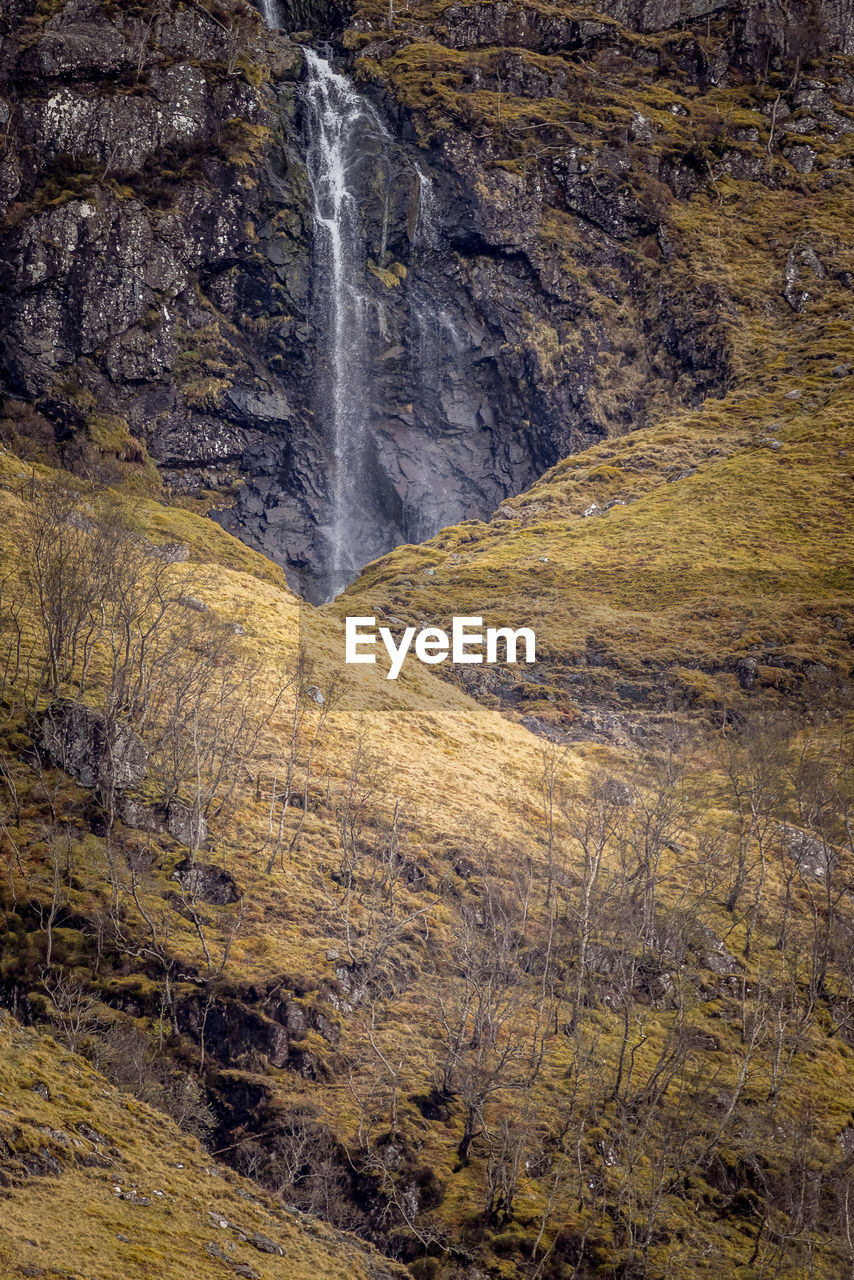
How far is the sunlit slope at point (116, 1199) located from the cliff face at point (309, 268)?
7686 centimetres

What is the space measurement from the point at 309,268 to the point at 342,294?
16.0 ft

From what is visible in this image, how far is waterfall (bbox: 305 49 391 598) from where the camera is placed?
114062mm

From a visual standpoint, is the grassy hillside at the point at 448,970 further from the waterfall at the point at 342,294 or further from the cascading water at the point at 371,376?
the waterfall at the point at 342,294

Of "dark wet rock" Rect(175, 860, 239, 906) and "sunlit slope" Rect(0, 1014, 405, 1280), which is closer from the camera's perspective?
"sunlit slope" Rect(0, 1014, 405, 1280)

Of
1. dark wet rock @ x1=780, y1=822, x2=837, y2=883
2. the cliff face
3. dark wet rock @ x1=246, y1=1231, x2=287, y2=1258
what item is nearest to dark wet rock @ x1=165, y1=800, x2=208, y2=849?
dark wet rock @ x1=246, y1=1231, x2=287, y2=1258

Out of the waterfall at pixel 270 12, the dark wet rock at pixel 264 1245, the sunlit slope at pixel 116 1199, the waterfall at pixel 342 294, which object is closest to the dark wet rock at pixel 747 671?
the waterfall at pixel 342 294

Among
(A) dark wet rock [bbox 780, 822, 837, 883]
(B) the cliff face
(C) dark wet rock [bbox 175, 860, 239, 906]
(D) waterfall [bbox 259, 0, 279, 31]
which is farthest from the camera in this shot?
(D) waterfall [bbox 259, 0, 279, 31]

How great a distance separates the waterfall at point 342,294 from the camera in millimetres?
114062

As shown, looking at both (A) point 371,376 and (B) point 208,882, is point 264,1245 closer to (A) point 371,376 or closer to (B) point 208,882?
(B) point 208,882

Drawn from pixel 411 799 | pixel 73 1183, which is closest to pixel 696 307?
pixel 411 799

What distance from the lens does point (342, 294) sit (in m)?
120

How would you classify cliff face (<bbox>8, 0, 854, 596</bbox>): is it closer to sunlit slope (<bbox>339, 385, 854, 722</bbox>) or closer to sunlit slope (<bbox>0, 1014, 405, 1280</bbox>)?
sunlit slope (<bbox>339, 385, 854, 722</bbox>)

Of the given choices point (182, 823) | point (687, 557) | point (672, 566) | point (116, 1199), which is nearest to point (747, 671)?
point (672, 566)

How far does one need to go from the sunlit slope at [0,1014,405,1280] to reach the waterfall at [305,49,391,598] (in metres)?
82.8
